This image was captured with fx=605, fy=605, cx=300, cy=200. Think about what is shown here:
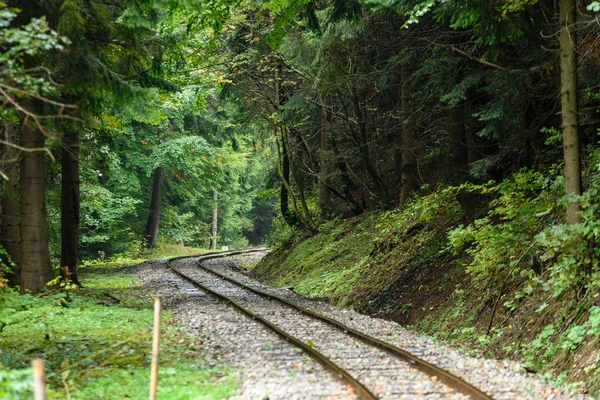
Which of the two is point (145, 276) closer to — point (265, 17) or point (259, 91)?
point (259, 91)

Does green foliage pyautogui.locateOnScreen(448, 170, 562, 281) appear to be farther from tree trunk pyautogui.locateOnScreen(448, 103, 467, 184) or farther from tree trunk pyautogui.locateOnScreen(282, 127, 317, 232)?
tree trunk pyautogui.locateOnScreen(282, 127, 317, 232)

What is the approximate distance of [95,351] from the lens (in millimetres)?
8969

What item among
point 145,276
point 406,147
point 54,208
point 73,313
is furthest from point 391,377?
point 54,208

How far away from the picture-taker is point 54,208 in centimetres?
2319

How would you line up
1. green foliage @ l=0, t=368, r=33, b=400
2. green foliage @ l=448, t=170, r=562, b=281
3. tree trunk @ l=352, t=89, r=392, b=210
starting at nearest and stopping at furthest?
green foliage @ l=0, t=368, r=33, b=400
green foliage @ l=448, t=170, r=562, b=281
tree trunk @ l=352, t=89, r=392, b=210

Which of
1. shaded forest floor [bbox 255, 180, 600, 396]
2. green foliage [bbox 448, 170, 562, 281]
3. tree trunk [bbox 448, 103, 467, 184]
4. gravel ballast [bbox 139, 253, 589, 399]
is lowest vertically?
gravel ballast [bbox 139, 253, 589, 399]

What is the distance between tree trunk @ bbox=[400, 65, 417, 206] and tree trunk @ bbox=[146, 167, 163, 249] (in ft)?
64.8

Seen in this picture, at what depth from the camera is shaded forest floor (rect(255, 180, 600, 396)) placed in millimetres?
7980

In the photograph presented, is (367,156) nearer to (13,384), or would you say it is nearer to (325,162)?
(325,162)

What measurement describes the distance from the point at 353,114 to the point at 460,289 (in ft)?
35.6

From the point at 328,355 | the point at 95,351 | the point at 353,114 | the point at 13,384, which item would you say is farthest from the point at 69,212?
the point at 13,384

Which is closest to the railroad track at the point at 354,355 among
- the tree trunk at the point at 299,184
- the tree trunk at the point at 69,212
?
the tree trunk at the point at 69,212

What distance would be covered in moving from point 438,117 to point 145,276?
492 inches

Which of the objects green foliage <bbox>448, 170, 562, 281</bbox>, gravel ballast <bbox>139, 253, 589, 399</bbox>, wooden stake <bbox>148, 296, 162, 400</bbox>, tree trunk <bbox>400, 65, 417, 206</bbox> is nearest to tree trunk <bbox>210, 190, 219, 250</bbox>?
tree trunk <bbox>400, 65, 417, 206</bbox>
